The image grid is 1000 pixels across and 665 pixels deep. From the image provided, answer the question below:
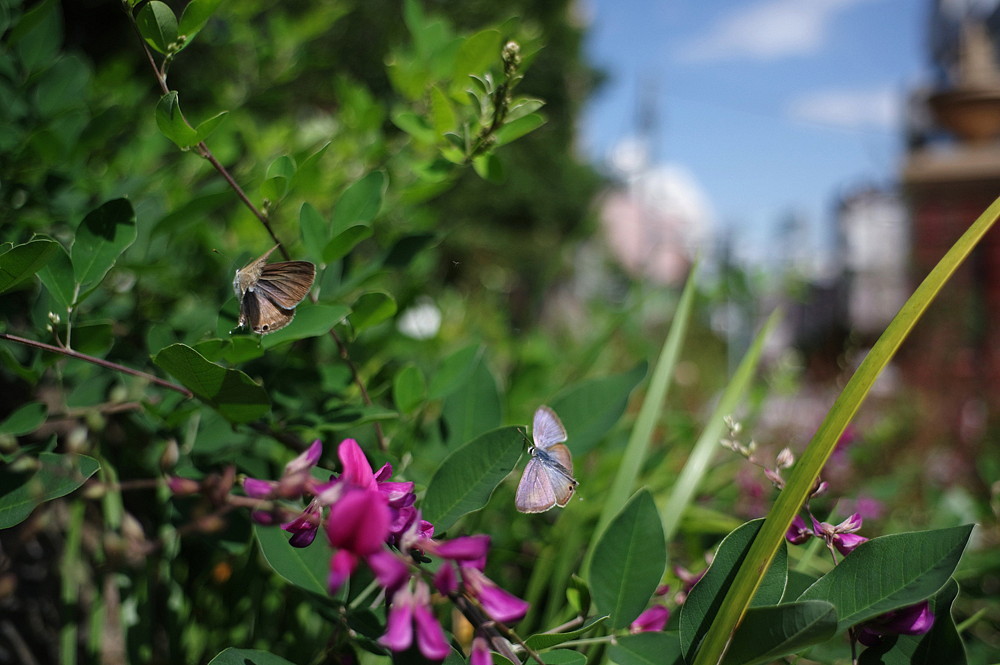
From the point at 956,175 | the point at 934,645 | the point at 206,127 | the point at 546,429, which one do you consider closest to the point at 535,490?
the point at 546,429

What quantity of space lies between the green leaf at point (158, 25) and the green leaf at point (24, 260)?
18 centimetres

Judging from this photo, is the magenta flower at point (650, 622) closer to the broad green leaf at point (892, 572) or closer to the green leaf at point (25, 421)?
the broad green leaf at point (892, 572)

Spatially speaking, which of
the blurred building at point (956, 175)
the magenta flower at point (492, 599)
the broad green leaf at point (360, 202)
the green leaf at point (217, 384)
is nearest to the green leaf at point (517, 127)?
the broad green leaf at point (360, 202)

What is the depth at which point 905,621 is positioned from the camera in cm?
48

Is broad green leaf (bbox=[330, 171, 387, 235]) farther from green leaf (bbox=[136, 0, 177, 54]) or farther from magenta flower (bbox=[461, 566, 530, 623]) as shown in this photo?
magenta flower (bbox=[461, 566, 530, 623])

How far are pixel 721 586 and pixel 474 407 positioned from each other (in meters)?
0.33

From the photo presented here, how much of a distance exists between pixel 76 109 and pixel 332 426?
1.80 ft

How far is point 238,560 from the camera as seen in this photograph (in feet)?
2.90

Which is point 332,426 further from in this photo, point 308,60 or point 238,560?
point 308,60

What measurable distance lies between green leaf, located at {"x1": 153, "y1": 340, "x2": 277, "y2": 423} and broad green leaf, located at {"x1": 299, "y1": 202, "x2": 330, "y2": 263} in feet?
0.52

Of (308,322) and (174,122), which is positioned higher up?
(174,122)

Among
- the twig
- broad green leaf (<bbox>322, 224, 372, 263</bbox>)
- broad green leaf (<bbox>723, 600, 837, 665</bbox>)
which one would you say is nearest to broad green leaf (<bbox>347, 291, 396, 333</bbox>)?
broad green leaf (<bbox>322, 224, 372, 263</bbox>)

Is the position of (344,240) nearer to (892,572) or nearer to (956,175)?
(892,572)

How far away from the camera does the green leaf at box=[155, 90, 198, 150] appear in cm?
56
